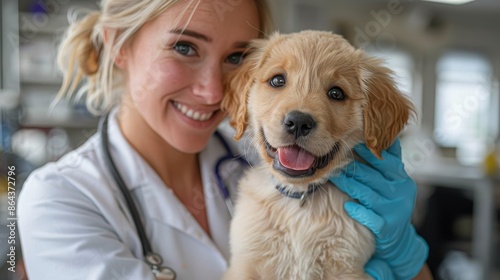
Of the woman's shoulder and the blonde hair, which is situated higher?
the blonde hair

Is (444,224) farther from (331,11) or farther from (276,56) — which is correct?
(331,11)

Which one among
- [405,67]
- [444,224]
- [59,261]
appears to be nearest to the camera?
[59,261]

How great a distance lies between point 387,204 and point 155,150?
0.70 metres

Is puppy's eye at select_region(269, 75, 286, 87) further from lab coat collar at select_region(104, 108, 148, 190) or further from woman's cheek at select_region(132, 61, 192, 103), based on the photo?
lab coat collar at select_region(104, 108, 148, 190)

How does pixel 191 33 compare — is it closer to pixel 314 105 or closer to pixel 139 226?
pixel 314 105

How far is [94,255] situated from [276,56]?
0.64 m

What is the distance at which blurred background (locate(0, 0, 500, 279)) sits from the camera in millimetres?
3934

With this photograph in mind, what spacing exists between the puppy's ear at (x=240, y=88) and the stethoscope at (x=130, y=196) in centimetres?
29

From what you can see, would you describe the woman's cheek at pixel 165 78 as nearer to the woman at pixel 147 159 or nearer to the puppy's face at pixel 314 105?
the woman at pixel 147 159

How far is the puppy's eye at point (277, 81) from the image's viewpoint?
1.19 m

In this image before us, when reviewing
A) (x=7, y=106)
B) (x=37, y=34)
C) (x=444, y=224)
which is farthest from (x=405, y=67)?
(x=7, y=106)

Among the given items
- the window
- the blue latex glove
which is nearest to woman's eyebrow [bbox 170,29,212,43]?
the blue latex glove

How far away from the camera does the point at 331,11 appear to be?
8141 mm

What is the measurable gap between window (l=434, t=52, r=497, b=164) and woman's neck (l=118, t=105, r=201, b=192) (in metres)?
8.21
